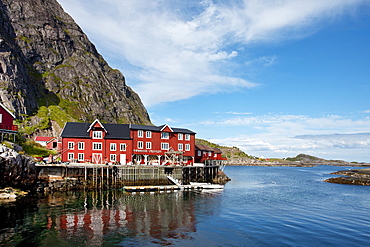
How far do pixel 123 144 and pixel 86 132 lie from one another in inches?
374

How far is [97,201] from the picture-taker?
4488cm

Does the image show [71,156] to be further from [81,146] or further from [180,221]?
[180,221]

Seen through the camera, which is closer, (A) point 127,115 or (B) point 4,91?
(B) point 4,91

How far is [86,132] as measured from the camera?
219 feet

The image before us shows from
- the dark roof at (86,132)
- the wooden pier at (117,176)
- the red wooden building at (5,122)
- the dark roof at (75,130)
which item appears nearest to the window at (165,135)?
the dark roof at (86,132)

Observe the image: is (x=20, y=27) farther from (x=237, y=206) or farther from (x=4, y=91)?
(x=237, y=206)

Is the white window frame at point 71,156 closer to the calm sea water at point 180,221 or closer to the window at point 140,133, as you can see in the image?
the calm sea water at point 180,221

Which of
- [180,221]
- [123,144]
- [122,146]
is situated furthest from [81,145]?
[180,221]

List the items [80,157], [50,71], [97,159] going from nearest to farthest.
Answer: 1. [80,157]
2. [97,159]
3. [50,71]

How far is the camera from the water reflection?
86.0 ft

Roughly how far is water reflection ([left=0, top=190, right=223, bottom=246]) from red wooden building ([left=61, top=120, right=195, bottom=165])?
1588cm

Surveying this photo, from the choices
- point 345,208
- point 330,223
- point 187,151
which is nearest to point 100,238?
point 330,223

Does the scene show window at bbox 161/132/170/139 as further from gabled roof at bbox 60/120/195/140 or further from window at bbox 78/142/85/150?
window at bbox 78/142/85/150

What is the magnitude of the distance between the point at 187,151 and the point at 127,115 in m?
123
